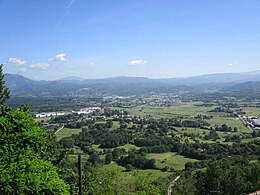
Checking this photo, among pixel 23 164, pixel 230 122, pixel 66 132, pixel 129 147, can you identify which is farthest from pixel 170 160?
pixel 230 122

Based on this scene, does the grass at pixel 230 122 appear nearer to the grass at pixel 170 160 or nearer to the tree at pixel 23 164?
the grass at pixel 170 160

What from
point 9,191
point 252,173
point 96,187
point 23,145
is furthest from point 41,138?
point 252,173

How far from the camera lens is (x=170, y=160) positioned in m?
56.7

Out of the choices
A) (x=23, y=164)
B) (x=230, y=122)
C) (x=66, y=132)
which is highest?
(x=23, y=164)

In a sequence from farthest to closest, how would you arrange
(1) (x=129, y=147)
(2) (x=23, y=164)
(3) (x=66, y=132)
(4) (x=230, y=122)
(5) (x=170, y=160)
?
(4) (x=230, y=122)
(3) (x=66, y=132)
(1) (x=129, y=147)
(5) (x=170, y=160)
(2) (x=23, y=164)

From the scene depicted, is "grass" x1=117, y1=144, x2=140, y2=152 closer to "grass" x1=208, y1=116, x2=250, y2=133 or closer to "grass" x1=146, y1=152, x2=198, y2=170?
"grass" x1=146, y1=152, x2=198, y2=170

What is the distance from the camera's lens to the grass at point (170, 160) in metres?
53.4

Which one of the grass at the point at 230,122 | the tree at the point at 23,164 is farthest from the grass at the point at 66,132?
the tree at the point at 23,164

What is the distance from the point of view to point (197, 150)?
60.1m

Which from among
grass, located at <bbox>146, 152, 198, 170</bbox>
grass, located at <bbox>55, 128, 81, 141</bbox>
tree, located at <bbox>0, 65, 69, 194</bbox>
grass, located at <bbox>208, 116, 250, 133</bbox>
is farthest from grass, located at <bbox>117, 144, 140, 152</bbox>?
tree, located at <bbox>0, 65, 69, 194</bbox>

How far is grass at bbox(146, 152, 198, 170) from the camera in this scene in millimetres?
53381

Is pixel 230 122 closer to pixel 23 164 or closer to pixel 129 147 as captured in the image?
pixel 129 147

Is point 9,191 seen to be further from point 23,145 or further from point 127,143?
point 127,143

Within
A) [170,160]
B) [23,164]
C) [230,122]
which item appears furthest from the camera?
[230,122]
